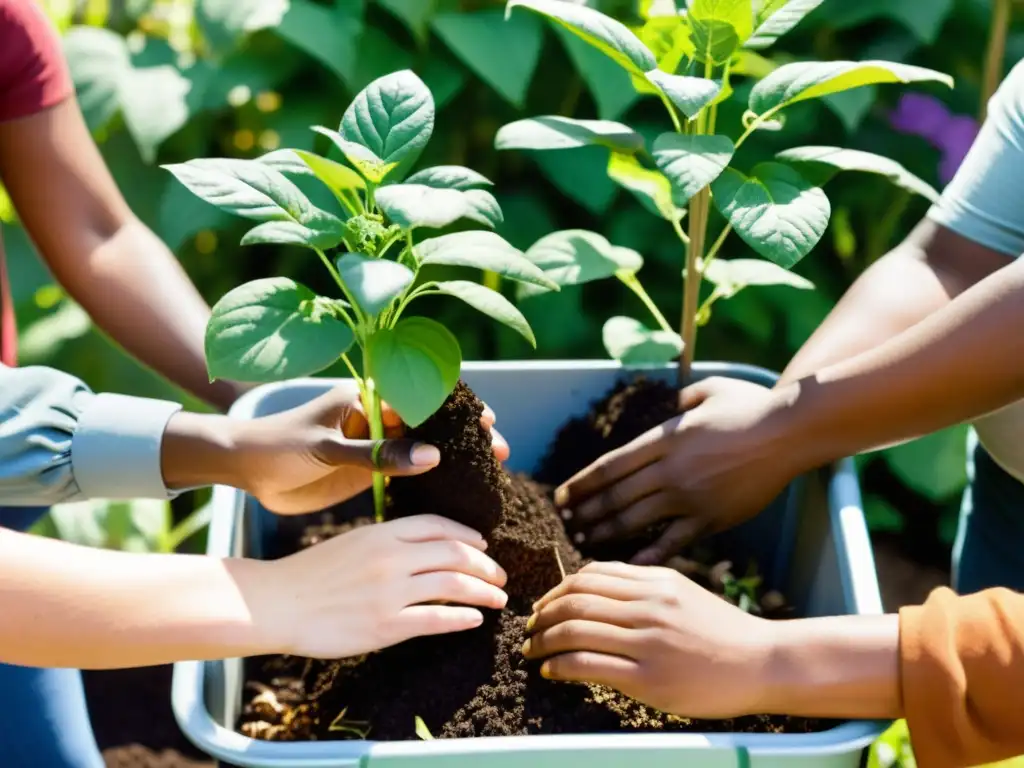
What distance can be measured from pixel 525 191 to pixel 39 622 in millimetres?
1080

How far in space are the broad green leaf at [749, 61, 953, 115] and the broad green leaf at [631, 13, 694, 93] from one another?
8cm

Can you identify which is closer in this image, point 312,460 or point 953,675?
point 953,675

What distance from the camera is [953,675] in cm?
64

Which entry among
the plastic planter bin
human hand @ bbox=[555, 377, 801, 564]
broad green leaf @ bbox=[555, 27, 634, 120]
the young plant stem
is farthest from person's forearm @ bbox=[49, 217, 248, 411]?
broad green leaf @ bbox=[555, 27, 634, 120]

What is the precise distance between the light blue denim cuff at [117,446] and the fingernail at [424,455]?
0.22m

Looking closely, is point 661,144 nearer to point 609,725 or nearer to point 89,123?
point 609,725

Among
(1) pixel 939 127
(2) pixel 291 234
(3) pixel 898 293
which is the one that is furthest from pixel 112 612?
(1) pixel 939 127

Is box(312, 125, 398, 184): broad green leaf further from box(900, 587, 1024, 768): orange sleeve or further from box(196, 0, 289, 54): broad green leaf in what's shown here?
box(196, 0, 289, 54): broad green leaf

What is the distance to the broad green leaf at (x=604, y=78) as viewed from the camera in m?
1.33

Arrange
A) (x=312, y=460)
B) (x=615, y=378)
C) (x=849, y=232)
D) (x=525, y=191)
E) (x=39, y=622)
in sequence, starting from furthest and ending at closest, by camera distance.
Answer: (x=849, y=232) < (x=525, y=191) < (x=615, y=378) < (x=312, y=460) < (x=39, y=622)

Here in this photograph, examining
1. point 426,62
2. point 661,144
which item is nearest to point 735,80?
point 426,62

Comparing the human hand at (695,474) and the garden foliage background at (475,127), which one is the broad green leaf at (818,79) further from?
the garden foliage background at (475,127)

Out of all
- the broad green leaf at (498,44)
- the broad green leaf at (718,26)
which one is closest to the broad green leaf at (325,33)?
the broad green leaf at (498,44)

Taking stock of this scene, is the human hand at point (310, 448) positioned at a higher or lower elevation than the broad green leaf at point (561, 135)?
lower
